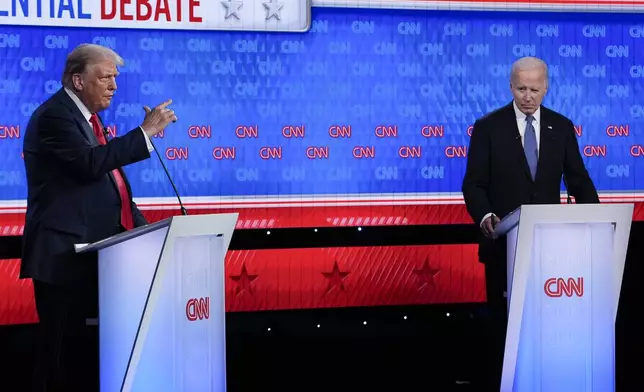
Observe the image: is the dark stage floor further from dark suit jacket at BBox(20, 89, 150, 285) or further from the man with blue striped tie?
dark suit jacket at BBox(20, 89, 150, 285)

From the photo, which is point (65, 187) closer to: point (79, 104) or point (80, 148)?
point (80, 148)

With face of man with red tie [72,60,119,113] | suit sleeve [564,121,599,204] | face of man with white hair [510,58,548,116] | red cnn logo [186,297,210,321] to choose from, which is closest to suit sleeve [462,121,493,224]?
face of man with white hair [510,58,548,116]

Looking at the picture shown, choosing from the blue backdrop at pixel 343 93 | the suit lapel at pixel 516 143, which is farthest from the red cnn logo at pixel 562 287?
the blue backdrop at pixel 343 93

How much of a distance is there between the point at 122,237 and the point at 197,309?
341mm

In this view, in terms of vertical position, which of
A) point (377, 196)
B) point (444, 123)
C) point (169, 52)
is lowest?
point (377, 196)

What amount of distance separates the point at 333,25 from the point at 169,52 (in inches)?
35.1

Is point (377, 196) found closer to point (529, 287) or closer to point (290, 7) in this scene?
point (290, 7)

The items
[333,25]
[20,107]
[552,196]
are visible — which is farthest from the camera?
[333,25]

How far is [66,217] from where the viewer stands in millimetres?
3762

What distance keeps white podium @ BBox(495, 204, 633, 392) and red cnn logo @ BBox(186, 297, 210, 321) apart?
1.07 m

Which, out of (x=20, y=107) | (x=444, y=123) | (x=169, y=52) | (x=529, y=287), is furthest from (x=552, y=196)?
(x=20, y=107)

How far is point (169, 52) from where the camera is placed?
223 inches

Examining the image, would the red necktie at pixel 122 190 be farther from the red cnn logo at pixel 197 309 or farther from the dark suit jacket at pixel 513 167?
the dark suit jacket at pixel 513 167

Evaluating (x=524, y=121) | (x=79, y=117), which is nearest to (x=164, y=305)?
(x=79, y=117)
